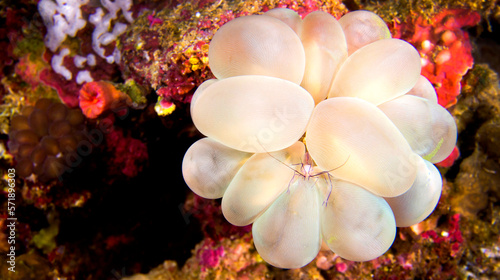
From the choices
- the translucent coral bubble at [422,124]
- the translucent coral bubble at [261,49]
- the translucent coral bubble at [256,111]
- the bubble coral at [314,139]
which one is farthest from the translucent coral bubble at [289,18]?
the translucent coral bubble at [422,124]

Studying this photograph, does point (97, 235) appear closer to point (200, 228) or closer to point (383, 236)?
point (200, 228)

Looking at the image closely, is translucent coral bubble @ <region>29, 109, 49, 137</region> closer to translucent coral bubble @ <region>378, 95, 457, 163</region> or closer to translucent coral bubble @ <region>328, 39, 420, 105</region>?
translucent coral bubble @ <region>328, 39, 420, 105</region>

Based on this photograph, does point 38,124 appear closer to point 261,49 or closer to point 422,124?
point 261,49

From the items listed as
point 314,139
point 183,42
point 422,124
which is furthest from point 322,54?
point 183,42

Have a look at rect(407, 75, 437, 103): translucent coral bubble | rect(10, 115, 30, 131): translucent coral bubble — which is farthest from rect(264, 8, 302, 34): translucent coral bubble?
rect(10, 115, 30, 131): translucent coral bubble

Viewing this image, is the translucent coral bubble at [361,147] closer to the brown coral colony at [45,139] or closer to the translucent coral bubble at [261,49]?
the translucent coral bubble at [261,49]
